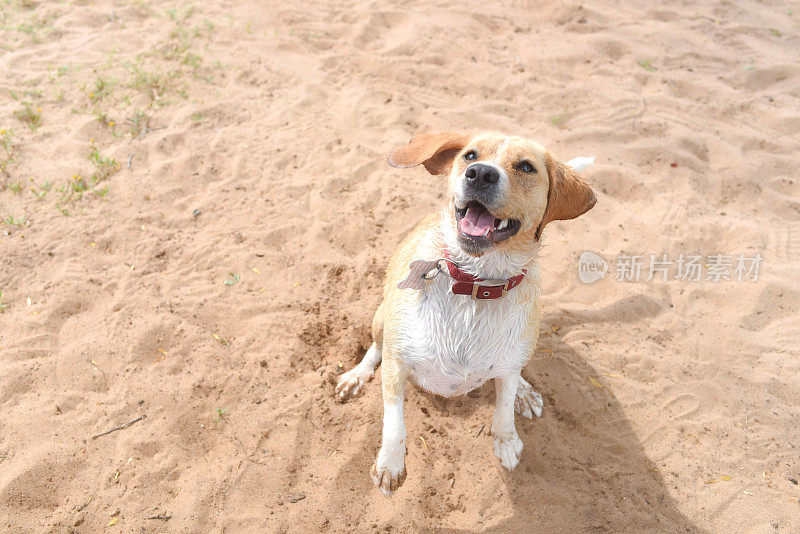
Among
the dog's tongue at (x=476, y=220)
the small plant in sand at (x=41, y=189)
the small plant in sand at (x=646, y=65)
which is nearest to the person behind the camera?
the dog's tongue at (x=476, y=220)

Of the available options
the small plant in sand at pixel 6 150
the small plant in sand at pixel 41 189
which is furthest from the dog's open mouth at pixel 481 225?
the small plant in sand at pixel 6 150

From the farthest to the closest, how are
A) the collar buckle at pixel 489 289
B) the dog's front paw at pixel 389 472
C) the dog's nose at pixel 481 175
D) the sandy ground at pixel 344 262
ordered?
1. the sandy ground at pixel 344 262
2. the dog's front paw at pixel 389 472
3. the collar buckle at pixel 489 289
4. the dog's nose at pixel 481 175

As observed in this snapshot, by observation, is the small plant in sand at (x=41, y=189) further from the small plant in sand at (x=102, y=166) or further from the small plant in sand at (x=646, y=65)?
the small plant in sand at (x=646, y=65)

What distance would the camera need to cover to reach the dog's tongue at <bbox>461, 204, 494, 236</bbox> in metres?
2.60

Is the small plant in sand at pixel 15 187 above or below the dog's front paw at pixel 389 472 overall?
above

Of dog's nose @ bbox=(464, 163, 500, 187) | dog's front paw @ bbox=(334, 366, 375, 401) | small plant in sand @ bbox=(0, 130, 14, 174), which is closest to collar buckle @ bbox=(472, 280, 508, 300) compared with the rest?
dog's nose @ bbox=(464, 163, 500, 187)

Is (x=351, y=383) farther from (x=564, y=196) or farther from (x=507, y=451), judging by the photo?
(x=564, y=196)

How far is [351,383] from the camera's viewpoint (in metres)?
3.66

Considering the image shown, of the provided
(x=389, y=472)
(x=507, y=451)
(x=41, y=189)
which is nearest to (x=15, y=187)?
(x=41, y=189)

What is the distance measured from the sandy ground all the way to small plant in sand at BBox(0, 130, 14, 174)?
0.10 feet

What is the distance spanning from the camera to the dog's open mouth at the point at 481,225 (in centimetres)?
255

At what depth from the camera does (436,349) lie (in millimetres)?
2832

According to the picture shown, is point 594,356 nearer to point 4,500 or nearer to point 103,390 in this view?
point 103,390

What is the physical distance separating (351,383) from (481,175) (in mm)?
1828
